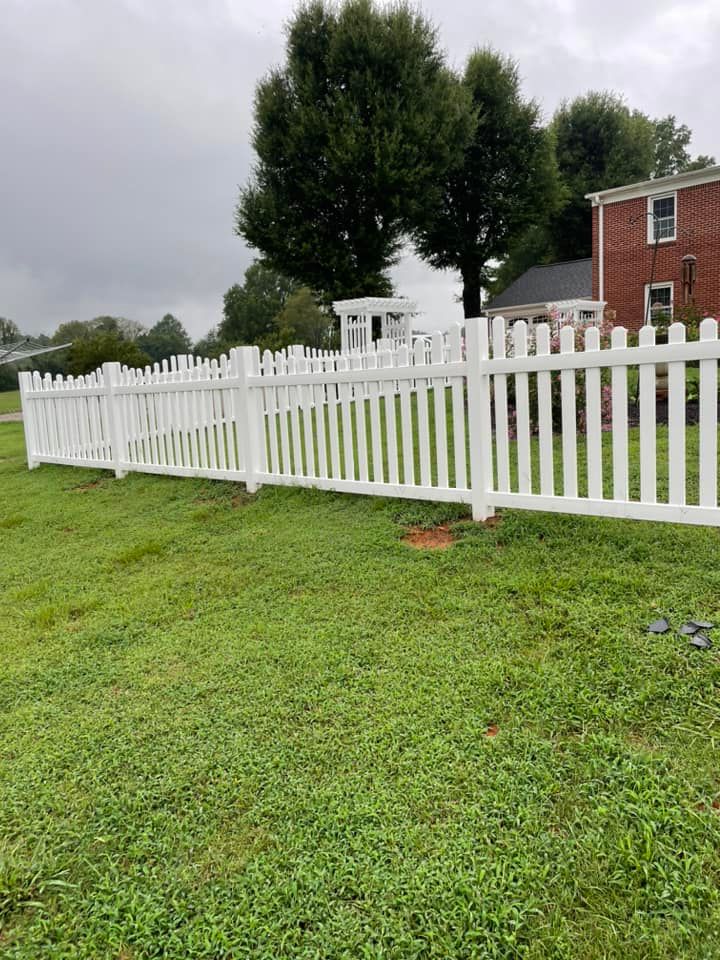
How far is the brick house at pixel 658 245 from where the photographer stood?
59.1 ft

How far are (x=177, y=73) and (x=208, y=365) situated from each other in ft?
28.7

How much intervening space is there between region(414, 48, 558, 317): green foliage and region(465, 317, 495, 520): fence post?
675 inches

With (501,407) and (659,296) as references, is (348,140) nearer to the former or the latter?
(659,296)

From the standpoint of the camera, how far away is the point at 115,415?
653 centimetres

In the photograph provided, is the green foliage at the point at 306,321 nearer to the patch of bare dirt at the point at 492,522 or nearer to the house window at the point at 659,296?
the house window at the point at 659,296

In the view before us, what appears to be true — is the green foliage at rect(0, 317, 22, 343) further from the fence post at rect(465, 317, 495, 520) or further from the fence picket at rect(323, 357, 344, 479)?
the fence post at rect(465, 317, 495, 520)

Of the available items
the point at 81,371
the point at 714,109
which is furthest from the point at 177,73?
the point at 714,109

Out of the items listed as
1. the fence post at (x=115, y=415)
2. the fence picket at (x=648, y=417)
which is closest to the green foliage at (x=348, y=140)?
the fence post at (x=115, y=415)

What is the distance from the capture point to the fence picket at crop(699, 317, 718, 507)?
2.84m

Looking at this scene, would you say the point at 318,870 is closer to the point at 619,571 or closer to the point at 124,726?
the point at 124,726

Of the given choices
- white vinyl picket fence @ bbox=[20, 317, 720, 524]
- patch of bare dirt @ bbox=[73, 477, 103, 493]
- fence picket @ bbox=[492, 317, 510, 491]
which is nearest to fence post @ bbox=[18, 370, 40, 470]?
white vinyl picket fence @ bbox=[20, 317, 720, 524]

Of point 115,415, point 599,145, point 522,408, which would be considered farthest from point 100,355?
point 522,408

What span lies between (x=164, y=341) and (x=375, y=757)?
6327 cm

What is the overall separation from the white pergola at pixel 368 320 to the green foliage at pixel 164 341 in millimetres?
39000
